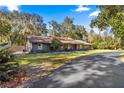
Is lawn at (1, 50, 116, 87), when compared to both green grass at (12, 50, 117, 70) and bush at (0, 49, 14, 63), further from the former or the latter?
bush at (0, 49, 14, 63)

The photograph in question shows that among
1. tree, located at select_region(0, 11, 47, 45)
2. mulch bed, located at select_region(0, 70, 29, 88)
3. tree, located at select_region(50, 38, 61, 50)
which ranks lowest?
mulch bed, located at select_region(0, 70, 29, 88)

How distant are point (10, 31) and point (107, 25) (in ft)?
50.5

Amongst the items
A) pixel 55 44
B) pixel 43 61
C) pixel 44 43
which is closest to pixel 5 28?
pixel 44 43

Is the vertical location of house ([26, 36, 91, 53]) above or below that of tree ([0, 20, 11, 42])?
below

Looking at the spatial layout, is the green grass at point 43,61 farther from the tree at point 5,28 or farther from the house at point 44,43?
the tree at point 5,28

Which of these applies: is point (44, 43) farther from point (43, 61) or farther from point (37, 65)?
point (37, 65)

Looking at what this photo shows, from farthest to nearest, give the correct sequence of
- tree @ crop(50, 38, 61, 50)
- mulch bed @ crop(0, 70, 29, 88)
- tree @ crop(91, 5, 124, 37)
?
tree @ crop(50, 38, 61, 50) → tree @ crop(91, 5, 124, 37) → mulch bed @ crop(0, 70, 29, 88)

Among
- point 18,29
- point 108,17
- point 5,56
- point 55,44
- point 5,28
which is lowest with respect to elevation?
point 55,44

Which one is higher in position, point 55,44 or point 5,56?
point 5,56

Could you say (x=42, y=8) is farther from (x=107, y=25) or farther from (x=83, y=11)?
(x=107, y=25)

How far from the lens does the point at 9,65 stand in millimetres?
11820

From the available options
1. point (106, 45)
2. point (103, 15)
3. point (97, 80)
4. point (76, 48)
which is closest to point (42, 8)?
point (97, 80)

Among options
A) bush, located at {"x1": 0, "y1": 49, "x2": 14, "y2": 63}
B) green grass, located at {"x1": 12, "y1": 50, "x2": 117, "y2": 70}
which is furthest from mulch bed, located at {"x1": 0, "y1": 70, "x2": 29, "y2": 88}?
green grass, located at {"x1": 12, "y1": 50, "x2": 117, "y2": 70}

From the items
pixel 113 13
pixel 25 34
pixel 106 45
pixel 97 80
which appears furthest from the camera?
pixel 106 45
